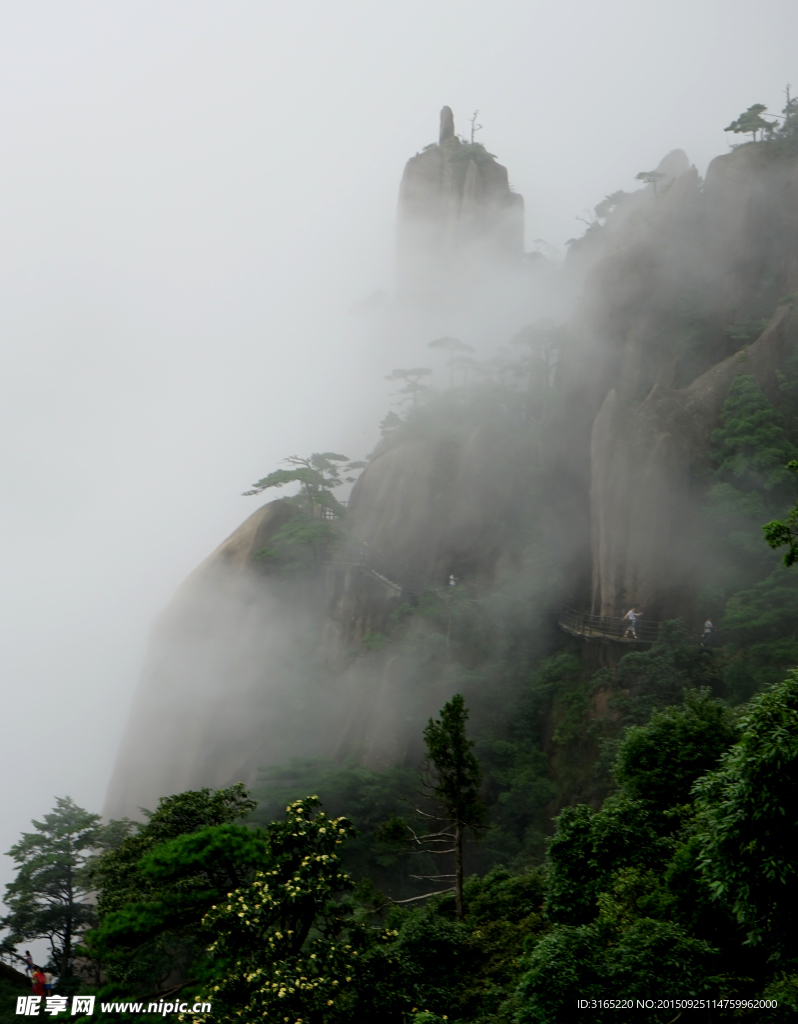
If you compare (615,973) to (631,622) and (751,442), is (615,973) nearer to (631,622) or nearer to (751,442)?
(631,622)

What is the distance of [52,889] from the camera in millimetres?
22656

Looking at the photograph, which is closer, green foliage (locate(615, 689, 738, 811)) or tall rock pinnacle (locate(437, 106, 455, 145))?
green foliage (locate(615, 689, 738, 811))

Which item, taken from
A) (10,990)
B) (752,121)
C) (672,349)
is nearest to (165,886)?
(10,990)

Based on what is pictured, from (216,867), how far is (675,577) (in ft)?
60.6

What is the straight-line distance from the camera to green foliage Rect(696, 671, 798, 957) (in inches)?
310

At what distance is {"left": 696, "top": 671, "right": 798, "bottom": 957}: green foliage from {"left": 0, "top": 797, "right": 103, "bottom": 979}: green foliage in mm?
18902

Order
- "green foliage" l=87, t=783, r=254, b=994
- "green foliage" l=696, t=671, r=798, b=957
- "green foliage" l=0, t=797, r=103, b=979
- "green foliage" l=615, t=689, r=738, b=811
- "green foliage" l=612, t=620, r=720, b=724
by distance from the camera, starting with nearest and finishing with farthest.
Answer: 1. "green foliage" l=696, t=671, r=798, b=957
2. "green foliage" l=87, t=783, r=254, b=994
3. "green foliage" l=615, t=689, r=738, b=811
4. "green foliage" l=0, t=797, r=103, b=979
5. "green foliage" l=612, t=620, r=720, b=724

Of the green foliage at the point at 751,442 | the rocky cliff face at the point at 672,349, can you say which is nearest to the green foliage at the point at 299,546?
the rocky cliff face at the point at 672,349

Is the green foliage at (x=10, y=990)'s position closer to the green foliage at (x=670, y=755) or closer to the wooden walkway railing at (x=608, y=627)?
the green foliage at (x=670, y=755)

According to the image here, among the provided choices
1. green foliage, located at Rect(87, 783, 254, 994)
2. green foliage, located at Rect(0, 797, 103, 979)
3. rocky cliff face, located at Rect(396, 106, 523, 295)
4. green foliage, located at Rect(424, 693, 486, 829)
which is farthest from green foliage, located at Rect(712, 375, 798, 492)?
rocky cliff face, located at Rect(396, 106, 523, 295)

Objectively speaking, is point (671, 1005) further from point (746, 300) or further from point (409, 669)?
point (746, 300)

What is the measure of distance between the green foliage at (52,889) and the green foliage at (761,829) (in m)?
18.9

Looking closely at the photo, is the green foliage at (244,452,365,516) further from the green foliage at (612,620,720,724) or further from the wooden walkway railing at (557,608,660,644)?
the green foliage at (612,620,720,724)

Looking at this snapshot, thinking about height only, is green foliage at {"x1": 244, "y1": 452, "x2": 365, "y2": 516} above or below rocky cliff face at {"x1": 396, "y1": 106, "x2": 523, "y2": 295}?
below
